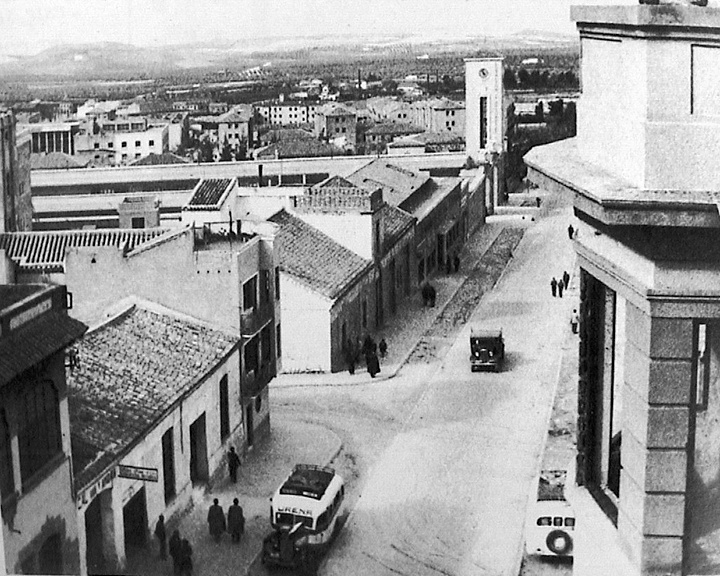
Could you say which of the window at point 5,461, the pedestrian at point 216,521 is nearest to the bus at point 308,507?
the pedestrian at point 216,521

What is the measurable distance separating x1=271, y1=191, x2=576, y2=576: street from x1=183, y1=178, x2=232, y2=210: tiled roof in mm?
1934

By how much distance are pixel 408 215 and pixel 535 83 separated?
722cm

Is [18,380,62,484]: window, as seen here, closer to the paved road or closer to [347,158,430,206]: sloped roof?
the paved road

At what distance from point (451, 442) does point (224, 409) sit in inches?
69.2

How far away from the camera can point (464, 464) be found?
25.8 feet

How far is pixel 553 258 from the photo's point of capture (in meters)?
12.8

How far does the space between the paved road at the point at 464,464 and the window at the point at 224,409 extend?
37.8 inches

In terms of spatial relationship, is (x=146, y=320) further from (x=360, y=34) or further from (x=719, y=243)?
(x=719, y=243)

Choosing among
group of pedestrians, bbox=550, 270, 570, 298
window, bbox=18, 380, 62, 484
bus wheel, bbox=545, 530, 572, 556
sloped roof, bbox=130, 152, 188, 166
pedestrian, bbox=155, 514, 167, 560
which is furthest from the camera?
sloped roof, bbox=130, 152, 188, 166

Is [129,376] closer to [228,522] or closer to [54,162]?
[228,522]

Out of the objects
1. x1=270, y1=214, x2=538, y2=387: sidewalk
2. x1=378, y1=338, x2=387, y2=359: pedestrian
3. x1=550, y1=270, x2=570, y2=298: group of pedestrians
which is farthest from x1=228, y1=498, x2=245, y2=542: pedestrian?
x1=550, y1=270, x2=570, y2=298: group of pedestrians

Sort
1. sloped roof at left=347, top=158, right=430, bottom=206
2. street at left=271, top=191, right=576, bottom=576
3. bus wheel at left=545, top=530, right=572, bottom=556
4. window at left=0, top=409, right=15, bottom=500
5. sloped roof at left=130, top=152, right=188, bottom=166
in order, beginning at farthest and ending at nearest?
sloped roof at left=347, top=158, right=430, bottom=206 < sloped roof at left=130, top=152, right=188, bottom=166 < street at left=271, top=191, right=576, bottom=576 < bus wheel at left=545, top=530, right=572, bottom=556 < window at left=0, top=409, right=15, bottom=500

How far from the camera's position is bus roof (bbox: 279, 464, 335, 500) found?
6.57 metres

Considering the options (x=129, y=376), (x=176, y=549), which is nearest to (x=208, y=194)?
(x=129, y=376)
